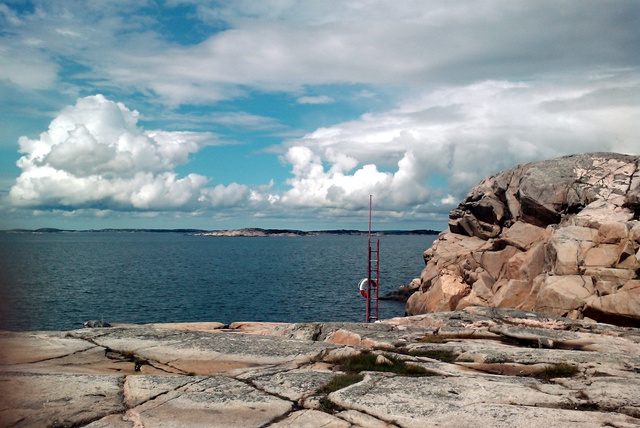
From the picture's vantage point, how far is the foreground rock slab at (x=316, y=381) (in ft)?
33.2

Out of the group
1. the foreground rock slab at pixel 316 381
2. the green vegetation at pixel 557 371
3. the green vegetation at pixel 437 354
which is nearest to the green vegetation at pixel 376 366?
the foreground rock slab at pixel 316 381

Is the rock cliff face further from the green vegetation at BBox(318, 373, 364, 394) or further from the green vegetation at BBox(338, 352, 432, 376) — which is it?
the green vegetation at BBox(318, 373, 364, 394)

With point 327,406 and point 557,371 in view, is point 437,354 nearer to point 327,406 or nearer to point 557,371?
point 557,371

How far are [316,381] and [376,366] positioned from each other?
2.19 m

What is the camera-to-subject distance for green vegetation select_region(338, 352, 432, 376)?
13.6 meters

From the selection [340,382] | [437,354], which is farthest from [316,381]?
[437,354]

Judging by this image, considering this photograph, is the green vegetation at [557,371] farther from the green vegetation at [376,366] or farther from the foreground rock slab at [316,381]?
the green vegetation at [376,366]

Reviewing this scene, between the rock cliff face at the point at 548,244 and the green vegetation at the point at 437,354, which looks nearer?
the green vegetation at the point at 437,354

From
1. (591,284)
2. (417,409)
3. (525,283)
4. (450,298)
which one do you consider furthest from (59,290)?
(417,409)

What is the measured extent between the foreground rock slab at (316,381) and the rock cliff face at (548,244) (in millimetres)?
8767

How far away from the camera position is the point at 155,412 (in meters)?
10.3

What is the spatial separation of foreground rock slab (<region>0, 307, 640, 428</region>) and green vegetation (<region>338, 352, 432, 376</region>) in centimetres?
7

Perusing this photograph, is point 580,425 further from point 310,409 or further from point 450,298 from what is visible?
point 450,298

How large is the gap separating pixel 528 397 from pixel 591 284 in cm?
1954
